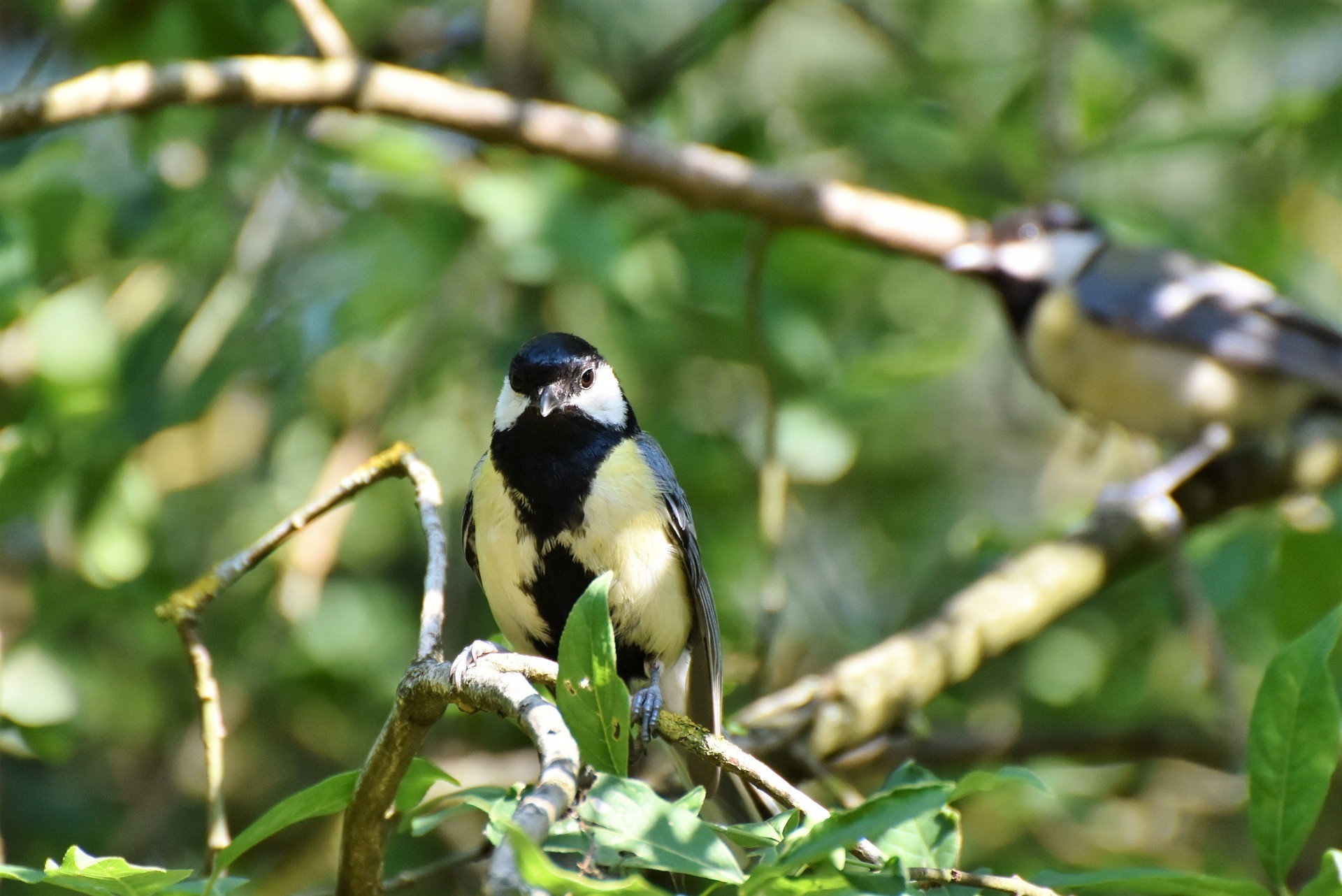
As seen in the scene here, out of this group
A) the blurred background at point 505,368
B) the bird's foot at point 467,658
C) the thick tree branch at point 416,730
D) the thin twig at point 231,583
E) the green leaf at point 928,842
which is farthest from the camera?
the blurred background at point 505,368

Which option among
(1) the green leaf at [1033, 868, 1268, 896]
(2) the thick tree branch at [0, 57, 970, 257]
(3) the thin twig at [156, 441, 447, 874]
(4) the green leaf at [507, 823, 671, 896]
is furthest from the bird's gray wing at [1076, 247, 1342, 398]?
(4) the green leaf at [507, 823, 671, 896]

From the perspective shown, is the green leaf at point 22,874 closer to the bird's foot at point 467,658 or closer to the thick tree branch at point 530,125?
the bird's foot at point 467,658

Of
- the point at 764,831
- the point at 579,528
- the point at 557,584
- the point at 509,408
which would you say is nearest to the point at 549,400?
the point at 509,408

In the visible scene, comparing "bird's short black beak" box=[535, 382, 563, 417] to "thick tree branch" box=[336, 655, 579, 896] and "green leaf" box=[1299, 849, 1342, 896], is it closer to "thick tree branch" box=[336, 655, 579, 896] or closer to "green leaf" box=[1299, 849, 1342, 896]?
"thick tree branch" box=[336, 655, 579, 896]

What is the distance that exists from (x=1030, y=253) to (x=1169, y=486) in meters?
1.13

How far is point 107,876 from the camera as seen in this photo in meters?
1.33

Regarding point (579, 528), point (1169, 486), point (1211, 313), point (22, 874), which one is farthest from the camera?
point (1211, 313)

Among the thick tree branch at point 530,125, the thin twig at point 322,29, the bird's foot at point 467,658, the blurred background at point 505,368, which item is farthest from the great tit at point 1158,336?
the bird's foot at point 467,658

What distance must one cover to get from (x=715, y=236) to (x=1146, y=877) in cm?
273

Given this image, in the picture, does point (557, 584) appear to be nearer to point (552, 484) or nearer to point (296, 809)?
point (552, 484)

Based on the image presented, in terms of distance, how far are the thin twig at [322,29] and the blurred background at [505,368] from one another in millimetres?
518

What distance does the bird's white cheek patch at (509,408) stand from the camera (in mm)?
2664

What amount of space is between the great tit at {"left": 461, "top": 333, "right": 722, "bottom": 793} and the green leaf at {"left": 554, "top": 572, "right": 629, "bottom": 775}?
0.99m

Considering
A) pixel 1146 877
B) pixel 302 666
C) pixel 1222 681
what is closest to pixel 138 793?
pixel 302 666
